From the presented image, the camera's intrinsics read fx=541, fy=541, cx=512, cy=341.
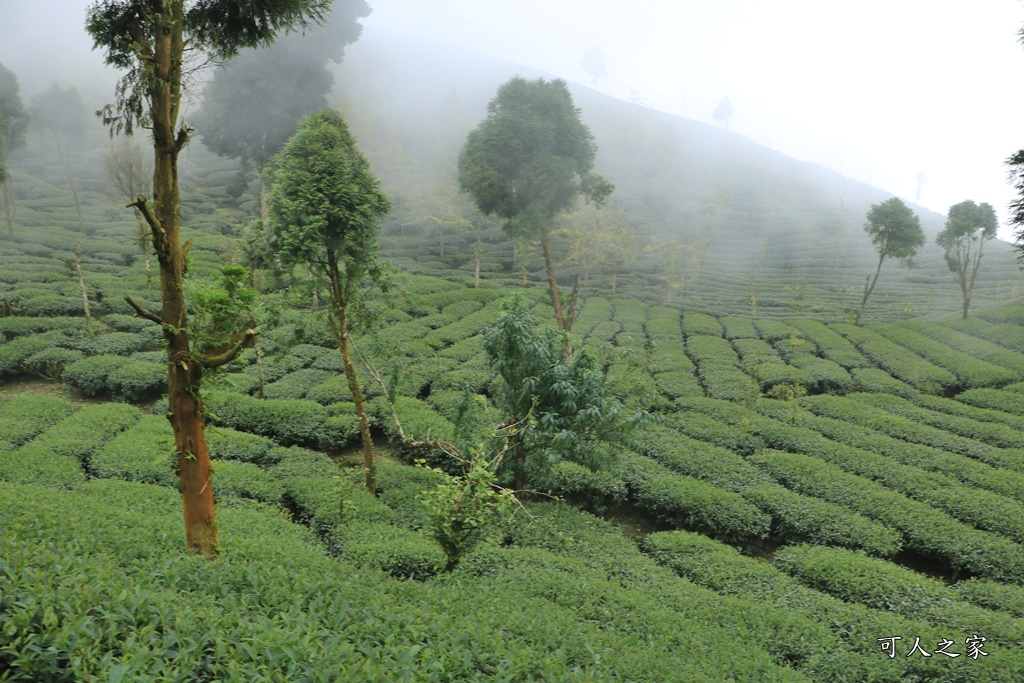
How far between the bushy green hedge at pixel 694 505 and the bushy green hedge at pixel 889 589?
0.91m

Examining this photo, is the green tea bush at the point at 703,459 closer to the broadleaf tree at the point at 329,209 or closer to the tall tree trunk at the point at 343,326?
the tall tree trunk at the point at 343,326

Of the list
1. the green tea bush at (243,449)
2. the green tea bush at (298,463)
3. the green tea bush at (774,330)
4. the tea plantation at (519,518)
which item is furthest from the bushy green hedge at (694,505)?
the green tea bush at (774,330)

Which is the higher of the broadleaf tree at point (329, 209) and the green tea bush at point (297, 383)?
the broadleaf tree at point (329, 209)

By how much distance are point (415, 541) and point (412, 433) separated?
4.97 m

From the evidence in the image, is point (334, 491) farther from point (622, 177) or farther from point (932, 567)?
point (622, 177)

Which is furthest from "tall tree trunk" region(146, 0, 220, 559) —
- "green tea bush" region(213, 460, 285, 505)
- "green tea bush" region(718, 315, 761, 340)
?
"green tea bush" region(718, 315, 761, 340)

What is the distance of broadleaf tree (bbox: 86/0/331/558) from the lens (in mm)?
5672

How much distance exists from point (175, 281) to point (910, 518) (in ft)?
45.4

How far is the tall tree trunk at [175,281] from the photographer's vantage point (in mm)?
5664

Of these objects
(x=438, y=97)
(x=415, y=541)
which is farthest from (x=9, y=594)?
(x=438, y=97)

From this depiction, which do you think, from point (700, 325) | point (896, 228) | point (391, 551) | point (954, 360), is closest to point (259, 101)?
point (700, 325)

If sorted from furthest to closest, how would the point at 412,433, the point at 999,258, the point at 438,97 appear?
the point at 438,97
the point at 999,258
the point at 412,433

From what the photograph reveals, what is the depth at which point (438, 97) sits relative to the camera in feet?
294

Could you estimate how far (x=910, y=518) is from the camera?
37.1 feet
